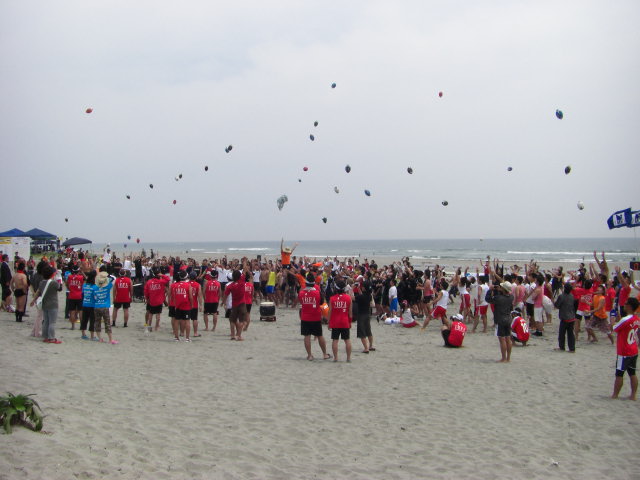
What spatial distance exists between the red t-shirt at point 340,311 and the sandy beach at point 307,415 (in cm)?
73

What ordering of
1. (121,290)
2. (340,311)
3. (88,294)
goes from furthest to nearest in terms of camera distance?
(121,290) < (88,294) < (340,311)

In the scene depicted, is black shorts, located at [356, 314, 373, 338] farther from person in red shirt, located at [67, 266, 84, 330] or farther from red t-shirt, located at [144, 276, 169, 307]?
person in red shirt, located at [67, 266, 84, 330]

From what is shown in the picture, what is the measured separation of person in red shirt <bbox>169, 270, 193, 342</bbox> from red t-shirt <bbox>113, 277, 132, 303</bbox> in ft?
5.70

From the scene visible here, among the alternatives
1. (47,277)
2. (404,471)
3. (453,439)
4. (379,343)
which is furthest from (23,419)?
(379,343)

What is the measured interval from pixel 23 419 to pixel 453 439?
14.6 ft

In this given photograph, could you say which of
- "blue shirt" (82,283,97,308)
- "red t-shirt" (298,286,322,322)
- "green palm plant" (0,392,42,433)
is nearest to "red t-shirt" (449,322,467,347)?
"red t-shirt" (298,286,322,322)

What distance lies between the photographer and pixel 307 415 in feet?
21.7

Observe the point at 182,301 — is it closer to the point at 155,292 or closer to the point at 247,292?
the point at 155,292

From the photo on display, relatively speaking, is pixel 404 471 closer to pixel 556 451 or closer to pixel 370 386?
pixel 556 451

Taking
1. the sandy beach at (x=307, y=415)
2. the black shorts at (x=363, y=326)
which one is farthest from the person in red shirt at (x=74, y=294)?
the black shorts at (x=363, y=326)

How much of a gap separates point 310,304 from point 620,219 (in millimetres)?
8487

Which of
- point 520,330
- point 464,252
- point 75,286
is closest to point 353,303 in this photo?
point 520,330

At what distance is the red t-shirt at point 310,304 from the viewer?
9.85m

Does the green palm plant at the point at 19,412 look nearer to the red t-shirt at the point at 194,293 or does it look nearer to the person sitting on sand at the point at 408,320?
the red t-shirt at the point at 194,293
